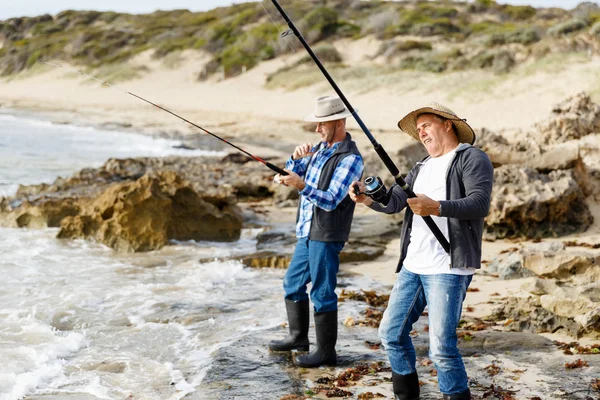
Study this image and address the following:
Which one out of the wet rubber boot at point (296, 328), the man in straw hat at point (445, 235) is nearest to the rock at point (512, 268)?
the wet rubber boot at point (296, 328)

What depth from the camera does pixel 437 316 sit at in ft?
11.8

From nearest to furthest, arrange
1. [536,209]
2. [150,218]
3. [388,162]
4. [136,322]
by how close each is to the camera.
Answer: [388,162]
[136,322]
[536,209]
[150,218]

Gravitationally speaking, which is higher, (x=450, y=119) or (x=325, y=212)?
(x=450, y=119)

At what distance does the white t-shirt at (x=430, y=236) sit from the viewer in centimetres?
359

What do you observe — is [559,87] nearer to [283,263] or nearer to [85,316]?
[283,263]

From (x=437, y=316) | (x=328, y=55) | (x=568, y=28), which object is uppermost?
(x=568, y=28)

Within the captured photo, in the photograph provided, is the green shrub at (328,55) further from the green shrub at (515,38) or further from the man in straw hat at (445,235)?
the man in straw hat at (445,235)

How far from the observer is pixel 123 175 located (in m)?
14.6

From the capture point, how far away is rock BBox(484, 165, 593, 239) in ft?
28.3

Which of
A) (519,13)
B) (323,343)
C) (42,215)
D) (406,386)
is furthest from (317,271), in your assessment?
(519,13)

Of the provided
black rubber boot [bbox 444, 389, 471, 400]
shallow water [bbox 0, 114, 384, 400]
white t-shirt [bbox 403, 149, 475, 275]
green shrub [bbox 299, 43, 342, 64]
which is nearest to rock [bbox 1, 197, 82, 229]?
shallow water [bbox 0, 114, 384, 400]

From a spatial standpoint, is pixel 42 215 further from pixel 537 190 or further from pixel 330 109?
pixel 330 109

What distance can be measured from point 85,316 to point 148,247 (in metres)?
2.64

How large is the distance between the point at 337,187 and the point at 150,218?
16.6 feet
